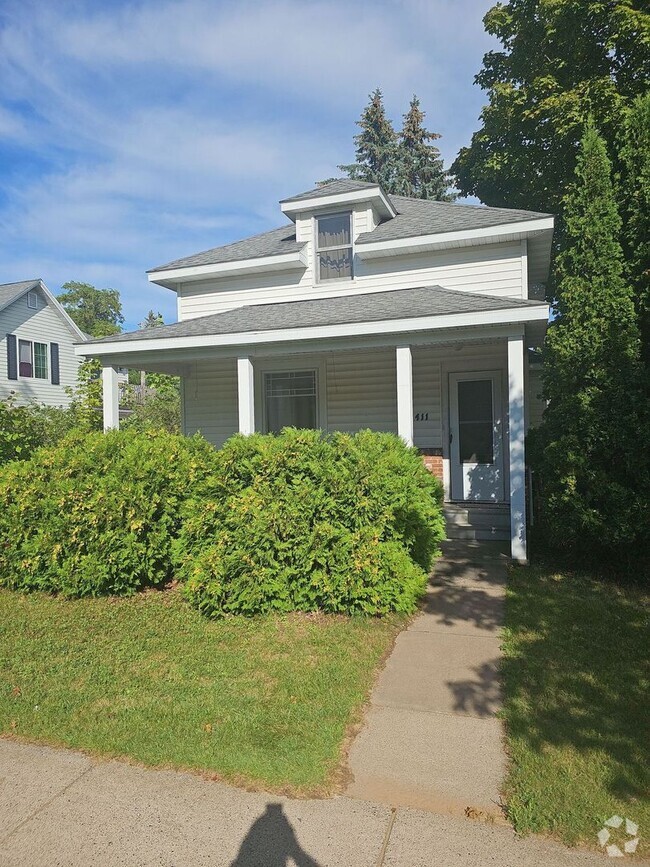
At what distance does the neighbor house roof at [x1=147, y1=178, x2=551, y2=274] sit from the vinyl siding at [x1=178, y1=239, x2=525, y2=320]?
1.43 ft

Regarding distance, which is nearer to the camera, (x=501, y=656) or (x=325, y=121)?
(x=501, y=656)

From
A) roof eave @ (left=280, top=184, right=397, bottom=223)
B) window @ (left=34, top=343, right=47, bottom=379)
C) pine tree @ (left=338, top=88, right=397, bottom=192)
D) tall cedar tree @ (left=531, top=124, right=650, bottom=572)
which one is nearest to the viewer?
tall cedar tree @ (left=531, top=124, right=650, bottom=572)

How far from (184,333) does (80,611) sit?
5225 millimetres

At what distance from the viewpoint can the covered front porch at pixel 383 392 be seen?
8.77 metres

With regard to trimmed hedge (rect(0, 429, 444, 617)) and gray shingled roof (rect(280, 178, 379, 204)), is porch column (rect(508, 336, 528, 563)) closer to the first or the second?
trimmed hedge (rect(0, 429, 444, 617))

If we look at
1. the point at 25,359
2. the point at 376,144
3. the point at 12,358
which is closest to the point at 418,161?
the point at 376,144

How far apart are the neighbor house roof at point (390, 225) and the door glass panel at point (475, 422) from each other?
A: 2.75 meters

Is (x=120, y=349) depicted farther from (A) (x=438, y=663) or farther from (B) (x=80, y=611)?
(A) (x=438, y=663)

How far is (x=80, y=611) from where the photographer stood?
18.4 feet

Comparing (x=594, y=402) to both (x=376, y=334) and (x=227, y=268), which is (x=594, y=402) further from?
(x=227, y=268)

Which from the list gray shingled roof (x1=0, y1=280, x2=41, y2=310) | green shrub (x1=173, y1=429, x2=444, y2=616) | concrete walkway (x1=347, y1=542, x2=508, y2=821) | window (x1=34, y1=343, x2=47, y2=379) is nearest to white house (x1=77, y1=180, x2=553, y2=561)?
concrete walkway (x1=347, y1=542, x2=508, y2=821)

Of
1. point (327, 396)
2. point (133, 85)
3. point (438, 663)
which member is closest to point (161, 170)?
point (133, 85)

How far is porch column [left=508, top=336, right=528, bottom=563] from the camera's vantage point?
290 inches

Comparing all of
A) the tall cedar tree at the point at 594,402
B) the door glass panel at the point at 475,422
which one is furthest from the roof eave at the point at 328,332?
the door glass panel at the point at 475,422
